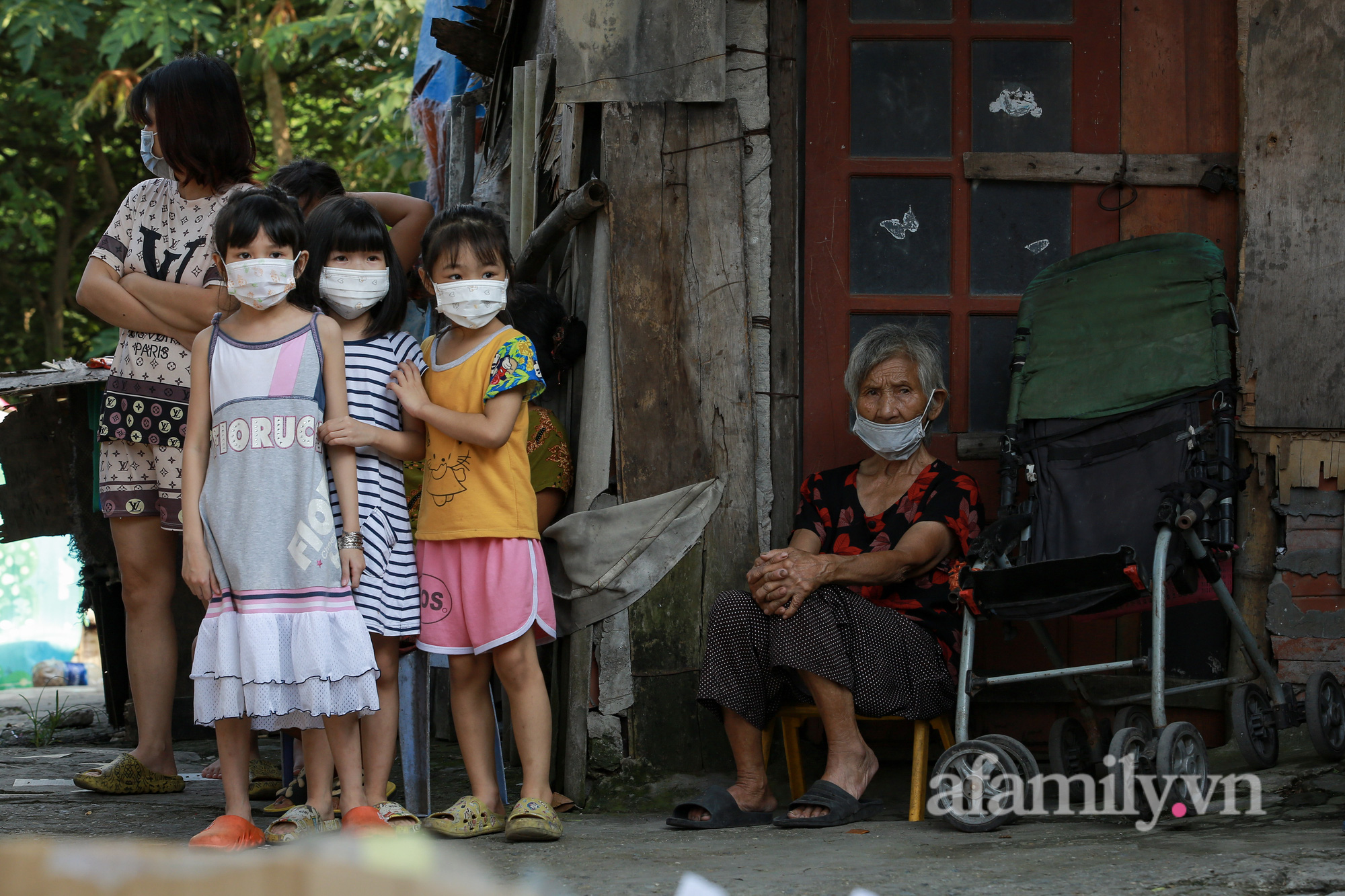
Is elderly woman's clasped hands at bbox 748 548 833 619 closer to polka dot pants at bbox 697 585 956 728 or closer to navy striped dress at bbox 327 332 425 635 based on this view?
polka dot pants at bbox 697 585 956 728

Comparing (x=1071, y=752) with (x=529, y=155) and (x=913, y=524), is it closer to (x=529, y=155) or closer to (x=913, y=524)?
(x=913, y=524)

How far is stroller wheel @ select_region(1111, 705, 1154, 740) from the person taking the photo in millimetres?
3217

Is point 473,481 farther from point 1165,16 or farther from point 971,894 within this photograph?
point 1165,16

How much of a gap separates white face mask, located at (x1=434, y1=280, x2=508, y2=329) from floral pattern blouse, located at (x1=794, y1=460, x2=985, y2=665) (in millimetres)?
1160

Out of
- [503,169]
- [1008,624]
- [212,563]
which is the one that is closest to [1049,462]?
[1008,624]

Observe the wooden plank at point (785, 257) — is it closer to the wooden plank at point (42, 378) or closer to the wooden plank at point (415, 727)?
the wooden plank at point (415, 727)

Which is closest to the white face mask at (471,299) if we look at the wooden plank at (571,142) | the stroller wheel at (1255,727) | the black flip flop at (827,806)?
the wooden plank at (571,142)

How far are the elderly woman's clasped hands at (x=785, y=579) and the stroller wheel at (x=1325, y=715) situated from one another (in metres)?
1.35

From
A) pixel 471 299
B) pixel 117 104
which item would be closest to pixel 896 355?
pixel 471 299

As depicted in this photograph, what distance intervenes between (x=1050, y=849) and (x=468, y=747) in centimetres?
148

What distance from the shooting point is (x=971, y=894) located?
2289mm

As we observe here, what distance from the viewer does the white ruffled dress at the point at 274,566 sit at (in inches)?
112

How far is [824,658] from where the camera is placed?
3.23 m

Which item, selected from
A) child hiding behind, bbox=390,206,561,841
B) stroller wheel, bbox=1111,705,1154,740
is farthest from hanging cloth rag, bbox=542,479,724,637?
stroller wheel, bbox=1111,705,1154,740
